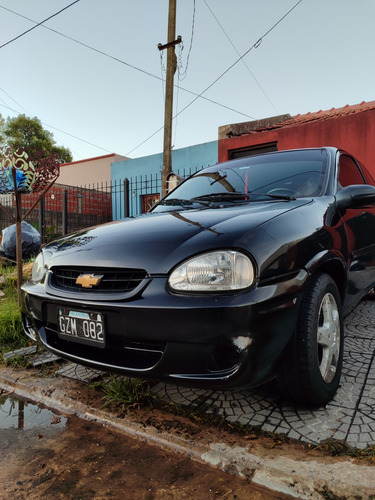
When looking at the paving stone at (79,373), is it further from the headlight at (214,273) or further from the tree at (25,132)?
the tree at (25,132)

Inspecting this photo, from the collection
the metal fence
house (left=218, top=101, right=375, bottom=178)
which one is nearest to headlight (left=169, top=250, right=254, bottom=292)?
house (left=218, top=101, right=375, bottom=178)

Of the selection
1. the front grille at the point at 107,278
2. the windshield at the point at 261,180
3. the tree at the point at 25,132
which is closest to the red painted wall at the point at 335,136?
the windshield at the point at 261,180

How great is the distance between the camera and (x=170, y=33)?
8.85 meters

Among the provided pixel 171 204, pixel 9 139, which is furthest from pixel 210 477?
pixel 9 139

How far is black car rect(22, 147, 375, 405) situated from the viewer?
4.68ft

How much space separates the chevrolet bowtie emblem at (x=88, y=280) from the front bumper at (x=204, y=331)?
82mm

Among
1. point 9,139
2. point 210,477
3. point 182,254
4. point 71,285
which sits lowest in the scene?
point 210,477

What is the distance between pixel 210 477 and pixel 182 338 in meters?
0.57

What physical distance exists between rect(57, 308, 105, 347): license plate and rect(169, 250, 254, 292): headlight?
42cm

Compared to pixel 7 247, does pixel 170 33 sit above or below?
above

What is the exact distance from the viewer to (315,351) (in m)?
1.65

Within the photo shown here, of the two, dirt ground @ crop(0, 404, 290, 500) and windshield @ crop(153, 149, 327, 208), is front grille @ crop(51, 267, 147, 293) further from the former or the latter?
windshield @ crop(153, 149, 327, 208)

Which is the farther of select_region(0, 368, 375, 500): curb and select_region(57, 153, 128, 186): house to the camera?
select_region(57, 153, 128, 186): house

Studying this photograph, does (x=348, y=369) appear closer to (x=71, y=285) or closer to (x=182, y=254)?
(x=182, y=254)
